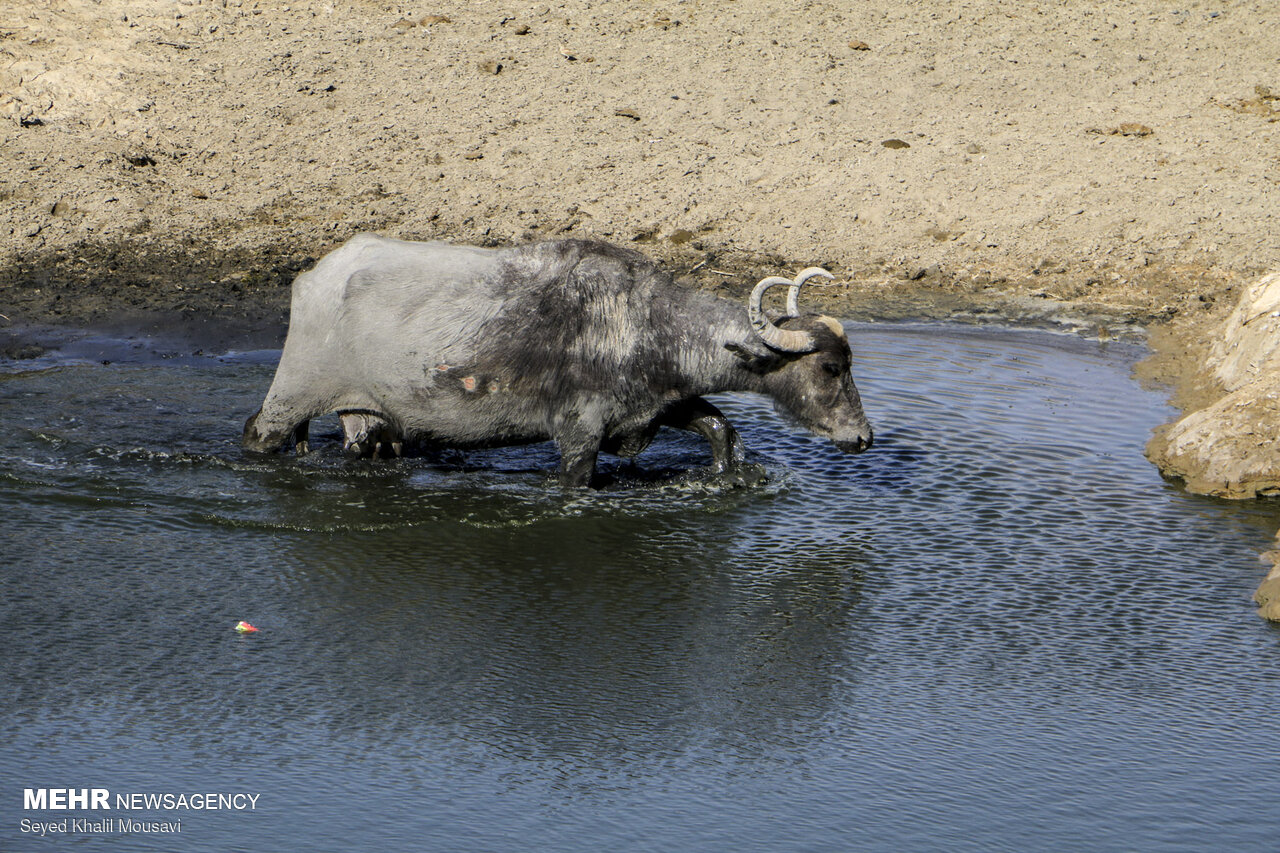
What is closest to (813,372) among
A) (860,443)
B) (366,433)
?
(860,443)

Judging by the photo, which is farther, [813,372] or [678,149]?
[678,149]

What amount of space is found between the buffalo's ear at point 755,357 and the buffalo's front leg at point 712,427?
1.18 ft

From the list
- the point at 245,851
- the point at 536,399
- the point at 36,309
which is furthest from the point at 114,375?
the point at 245,851

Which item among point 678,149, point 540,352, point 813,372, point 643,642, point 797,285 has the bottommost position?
point 643,642

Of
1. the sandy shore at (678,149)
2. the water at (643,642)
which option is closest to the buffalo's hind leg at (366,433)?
the water at (643,642)

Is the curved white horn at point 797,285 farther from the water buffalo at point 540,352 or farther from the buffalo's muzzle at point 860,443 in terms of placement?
the buffalo's muzzle at point 860,443

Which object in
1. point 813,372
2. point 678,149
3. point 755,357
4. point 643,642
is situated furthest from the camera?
point 678,149

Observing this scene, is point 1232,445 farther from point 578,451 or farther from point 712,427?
point 578,451

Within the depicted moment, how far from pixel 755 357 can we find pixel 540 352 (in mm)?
1155

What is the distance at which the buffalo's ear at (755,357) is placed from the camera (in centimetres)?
852

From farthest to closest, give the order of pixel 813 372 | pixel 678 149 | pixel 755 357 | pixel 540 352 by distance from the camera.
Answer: pixel 678 149
pixel 813 372
pixel 755 357
pixel 540 352

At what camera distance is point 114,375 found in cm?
1077

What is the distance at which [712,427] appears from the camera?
8758 millimetres

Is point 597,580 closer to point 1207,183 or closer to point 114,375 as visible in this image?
point 114,375
